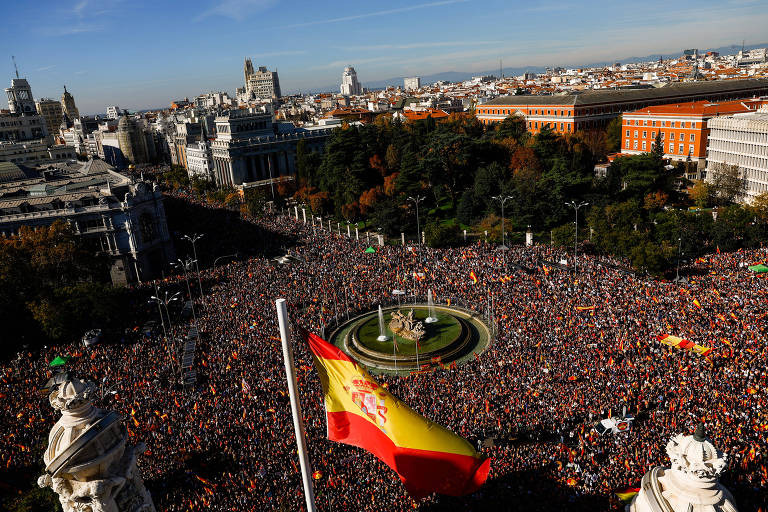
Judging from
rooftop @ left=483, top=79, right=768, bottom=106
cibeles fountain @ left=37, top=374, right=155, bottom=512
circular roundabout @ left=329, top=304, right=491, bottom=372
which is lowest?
circular roundabout @ left=329, top=304, right=491, bottom=372

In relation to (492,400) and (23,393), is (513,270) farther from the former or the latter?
(23,393)

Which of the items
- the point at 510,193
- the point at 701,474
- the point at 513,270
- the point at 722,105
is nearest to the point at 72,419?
the point at 701,474

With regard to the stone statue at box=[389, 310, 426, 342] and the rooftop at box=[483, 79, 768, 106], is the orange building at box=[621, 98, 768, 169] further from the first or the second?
the stone statue at box=[389, 310, 426, 342]

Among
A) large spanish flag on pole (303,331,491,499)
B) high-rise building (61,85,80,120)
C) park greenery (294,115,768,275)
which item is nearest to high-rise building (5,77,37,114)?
high-rise building (61,85,80,120)

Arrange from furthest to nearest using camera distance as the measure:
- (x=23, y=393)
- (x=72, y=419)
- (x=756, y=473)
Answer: (x=23, y=393) < (x=756, y=473) < (x=72, y=419)

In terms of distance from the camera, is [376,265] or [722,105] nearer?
[376,265]
